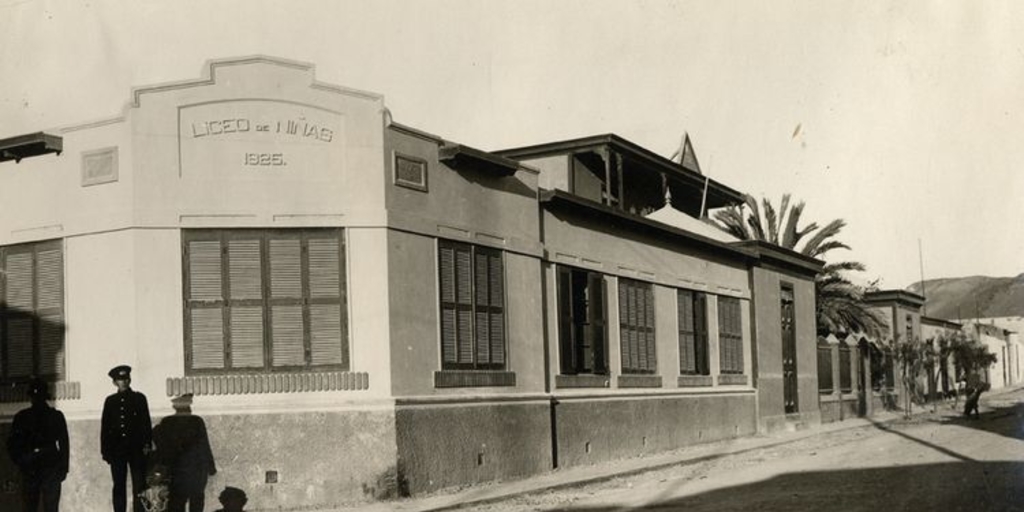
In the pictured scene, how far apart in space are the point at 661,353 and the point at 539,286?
224 inches

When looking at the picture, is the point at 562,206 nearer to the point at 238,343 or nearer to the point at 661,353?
the point at 661,353

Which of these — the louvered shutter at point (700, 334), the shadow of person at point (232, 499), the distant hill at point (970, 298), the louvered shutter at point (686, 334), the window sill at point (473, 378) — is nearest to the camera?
the shadow of person at point (232, 499)

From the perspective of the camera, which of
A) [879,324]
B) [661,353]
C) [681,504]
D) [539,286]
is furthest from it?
[879,324]

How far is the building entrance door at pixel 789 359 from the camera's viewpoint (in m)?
29.2

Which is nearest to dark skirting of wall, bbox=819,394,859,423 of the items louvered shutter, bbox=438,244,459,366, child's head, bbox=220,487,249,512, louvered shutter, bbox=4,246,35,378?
louvered shutter, bbox=438,244,459,366

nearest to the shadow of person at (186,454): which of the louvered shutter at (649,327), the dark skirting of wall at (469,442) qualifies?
the dark skirting of wall at (469,442)

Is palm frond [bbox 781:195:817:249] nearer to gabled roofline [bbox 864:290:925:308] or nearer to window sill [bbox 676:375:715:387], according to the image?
gabled roofline [bbox 864:290:925:308]

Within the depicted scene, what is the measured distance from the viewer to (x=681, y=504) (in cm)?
1248

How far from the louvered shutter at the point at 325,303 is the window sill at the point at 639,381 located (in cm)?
766

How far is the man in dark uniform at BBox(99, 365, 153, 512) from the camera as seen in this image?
11.9 metres

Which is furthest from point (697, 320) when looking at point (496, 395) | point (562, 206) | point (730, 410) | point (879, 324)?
point (879, 324)

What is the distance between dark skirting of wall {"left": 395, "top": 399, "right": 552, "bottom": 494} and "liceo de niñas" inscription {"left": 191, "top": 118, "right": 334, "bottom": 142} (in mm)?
3565

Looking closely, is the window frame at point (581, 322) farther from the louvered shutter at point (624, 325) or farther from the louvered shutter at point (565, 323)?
the louvered shutter at point (624, 325)

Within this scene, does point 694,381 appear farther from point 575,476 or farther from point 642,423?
point 575,476
